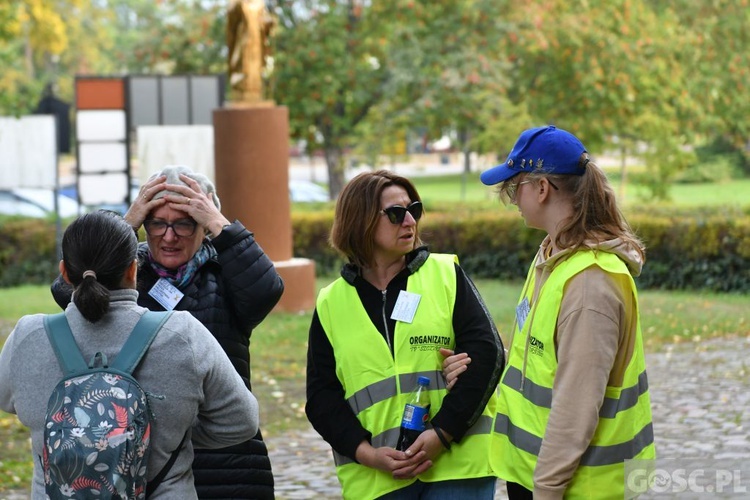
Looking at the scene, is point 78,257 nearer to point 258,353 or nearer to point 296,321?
point 258,353

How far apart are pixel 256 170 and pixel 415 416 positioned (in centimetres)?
1104

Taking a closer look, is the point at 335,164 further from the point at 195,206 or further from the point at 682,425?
the point at 195,206

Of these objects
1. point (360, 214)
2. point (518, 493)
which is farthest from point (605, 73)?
point (518, 493)

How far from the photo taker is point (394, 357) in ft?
12.6

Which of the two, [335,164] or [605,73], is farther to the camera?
[335,164]

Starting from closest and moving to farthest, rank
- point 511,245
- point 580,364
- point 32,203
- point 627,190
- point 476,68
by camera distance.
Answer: point 580,364 → point 511,245 → point 476,68 → point 32,203 → point 627,190

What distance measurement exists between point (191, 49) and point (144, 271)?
77.0 feet

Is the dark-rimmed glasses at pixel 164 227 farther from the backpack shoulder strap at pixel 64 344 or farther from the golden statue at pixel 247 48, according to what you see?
the golden statue at pixel 247 48

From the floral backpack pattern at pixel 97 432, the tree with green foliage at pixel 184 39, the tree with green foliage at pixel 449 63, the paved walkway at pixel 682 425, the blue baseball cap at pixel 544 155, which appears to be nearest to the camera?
the floral backpack pattern at pixel 97 432

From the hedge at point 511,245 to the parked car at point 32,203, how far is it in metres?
8.42

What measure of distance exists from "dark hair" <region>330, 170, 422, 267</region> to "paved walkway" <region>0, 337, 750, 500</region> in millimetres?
3104

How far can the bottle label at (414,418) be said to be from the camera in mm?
3809

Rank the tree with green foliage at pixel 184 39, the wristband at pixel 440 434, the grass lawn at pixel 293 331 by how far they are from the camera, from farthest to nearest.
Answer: the tree with green foliage at pixel 184 39, the grass lawn at pixel 293 331, the wristband at pixel 440 434

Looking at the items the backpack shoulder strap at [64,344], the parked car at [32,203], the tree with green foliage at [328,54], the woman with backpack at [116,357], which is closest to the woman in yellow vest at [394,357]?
the woman with backpack at [116,357]
